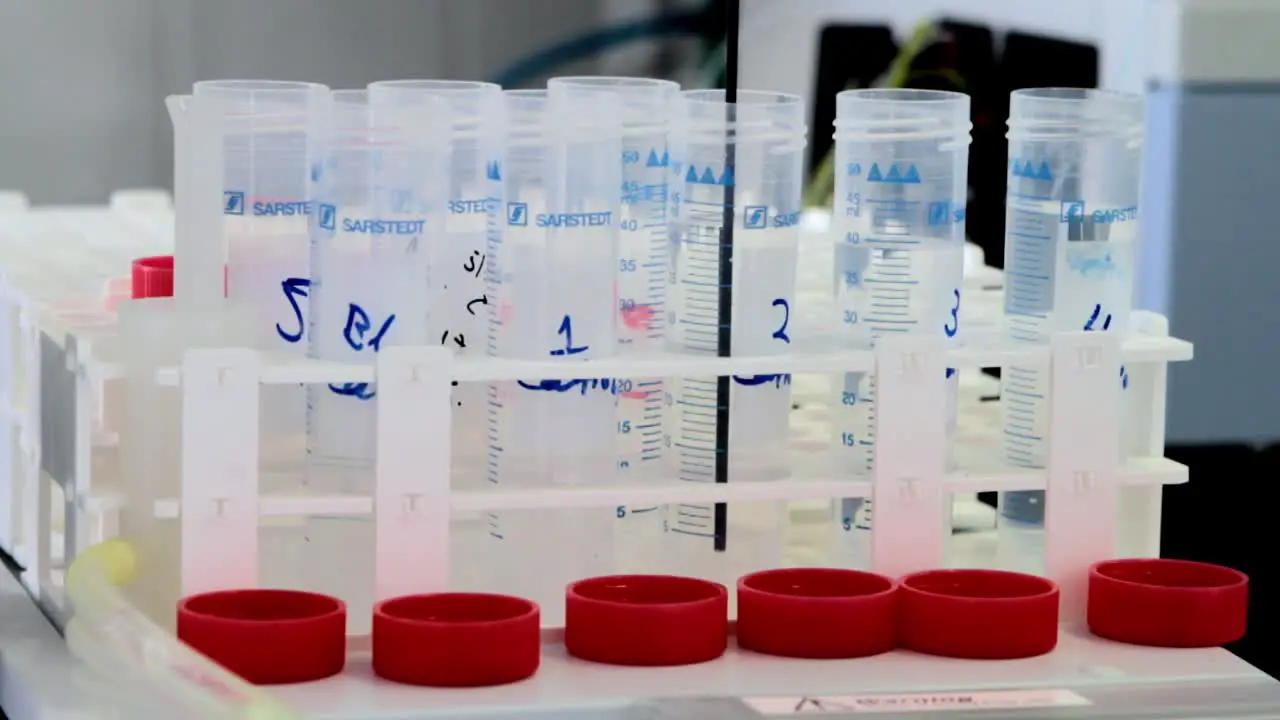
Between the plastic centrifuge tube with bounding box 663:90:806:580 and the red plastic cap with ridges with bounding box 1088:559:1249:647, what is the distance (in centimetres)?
18

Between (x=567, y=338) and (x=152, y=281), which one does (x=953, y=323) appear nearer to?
(x=567, y=338)

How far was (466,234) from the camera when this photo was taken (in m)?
1.07

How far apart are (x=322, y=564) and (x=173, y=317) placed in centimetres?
16

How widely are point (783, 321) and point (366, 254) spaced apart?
227 mm

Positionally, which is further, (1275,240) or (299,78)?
(299,78)

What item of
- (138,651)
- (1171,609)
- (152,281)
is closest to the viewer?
(138,651)

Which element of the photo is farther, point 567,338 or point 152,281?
point 152,281

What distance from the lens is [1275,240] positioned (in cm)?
250

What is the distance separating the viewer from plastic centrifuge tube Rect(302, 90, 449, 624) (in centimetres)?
101

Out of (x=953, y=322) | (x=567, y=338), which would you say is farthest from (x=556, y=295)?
(x=953, y=322)

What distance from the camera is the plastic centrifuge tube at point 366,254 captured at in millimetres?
1013

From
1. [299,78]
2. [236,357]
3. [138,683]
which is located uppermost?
[299,78]

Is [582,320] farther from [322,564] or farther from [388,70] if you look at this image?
[388,70]

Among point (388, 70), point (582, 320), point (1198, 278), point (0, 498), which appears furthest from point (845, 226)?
point (388, 70)
